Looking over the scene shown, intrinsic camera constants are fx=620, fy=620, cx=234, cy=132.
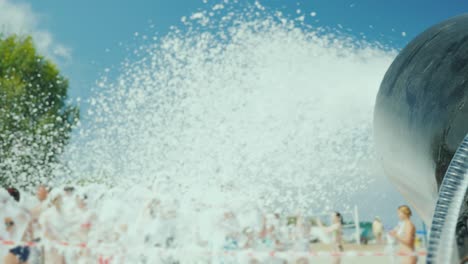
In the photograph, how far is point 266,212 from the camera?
10.6 m

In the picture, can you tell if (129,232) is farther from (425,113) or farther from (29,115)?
(29,115)

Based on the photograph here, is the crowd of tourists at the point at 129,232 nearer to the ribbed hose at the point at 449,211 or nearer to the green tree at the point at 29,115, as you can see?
the ribbed hose at the point at 449,211

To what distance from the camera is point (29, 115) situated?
70.2 ft

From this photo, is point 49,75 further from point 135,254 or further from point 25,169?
point 135,254

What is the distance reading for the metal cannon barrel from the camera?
2.74 m

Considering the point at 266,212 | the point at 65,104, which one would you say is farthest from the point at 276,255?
the point at 65,104

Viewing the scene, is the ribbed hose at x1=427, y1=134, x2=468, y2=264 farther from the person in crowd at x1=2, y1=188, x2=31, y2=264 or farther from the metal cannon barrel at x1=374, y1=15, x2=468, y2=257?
the person in crowd at x1=2, y1=188, x2=31, y2=264

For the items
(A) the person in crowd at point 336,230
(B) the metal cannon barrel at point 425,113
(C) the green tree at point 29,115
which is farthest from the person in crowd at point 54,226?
(C) the green tree at point 29,115

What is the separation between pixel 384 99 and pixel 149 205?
5.95m

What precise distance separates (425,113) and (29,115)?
66.0ft

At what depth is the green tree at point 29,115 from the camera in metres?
20.7

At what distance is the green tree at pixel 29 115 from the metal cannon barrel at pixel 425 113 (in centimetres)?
1877

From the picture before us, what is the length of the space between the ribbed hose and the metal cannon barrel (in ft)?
0.67

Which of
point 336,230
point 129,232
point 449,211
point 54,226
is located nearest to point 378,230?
point 336,230
